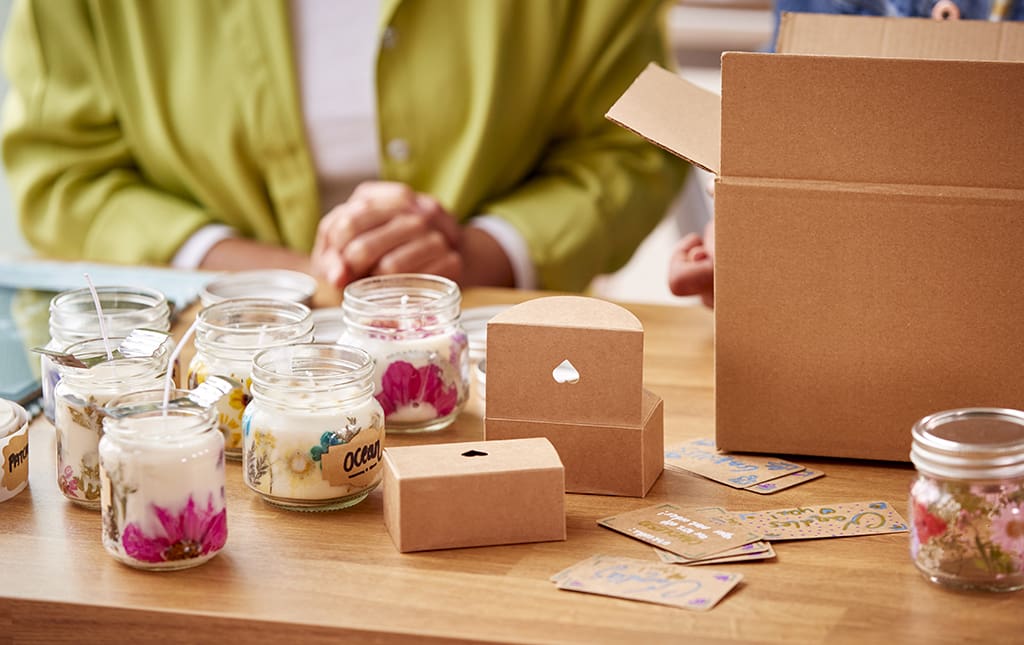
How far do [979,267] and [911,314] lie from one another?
0.19 ft

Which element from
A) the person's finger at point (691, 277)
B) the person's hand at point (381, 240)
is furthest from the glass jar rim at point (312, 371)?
the person's hand at point (381, 240)

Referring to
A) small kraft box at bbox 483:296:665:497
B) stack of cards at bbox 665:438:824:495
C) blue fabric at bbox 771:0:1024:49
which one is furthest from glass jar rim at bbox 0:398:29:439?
blue fabric at bbox 771:0:1024:49

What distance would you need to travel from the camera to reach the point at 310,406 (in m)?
0.85

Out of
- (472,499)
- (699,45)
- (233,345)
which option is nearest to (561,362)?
(472,499)

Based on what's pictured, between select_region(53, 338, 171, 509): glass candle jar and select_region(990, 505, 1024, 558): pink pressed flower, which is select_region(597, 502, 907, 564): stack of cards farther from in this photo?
select_region(53, 338, 171, 509): glass candle jar

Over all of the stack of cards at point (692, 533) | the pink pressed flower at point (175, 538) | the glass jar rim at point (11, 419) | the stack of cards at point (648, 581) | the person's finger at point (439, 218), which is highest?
the person's finger at point (439, 218)

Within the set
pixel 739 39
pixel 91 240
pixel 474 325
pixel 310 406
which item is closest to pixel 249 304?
pixel 310 406

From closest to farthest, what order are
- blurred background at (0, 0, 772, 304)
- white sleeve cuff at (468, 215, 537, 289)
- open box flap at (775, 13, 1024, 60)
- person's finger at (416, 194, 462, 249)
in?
1. open box flap at (775, 13, 1024, 60)
2. person's finger at (416, 194, 462, 249)
3. white sleeve cuff at (468, 215, 537, 289)
4. blurred background at (0, 0, 772, 304)

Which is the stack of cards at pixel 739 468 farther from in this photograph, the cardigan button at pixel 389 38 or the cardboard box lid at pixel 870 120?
the cardigan button at pixel 389 38

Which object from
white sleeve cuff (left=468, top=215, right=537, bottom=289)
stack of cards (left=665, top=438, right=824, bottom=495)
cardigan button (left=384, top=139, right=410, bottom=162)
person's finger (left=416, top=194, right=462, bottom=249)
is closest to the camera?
stack of cards (left=665, top=438, right=824, bottom=495)

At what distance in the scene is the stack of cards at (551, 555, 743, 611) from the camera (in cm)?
74

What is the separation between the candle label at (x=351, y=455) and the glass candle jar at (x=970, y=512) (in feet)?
1.22

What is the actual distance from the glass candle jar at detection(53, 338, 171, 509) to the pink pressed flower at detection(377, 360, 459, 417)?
0.65 ft

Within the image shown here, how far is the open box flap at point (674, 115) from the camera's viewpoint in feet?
3.07
